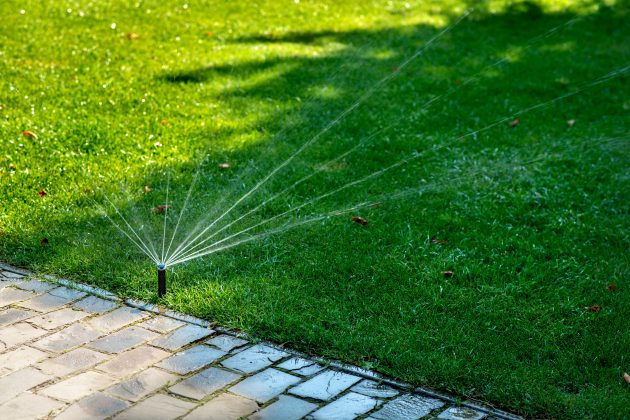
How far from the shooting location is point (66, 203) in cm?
575

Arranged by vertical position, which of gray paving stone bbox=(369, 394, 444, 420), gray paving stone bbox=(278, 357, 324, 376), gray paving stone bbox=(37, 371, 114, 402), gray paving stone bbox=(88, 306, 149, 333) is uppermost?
gray paving stone bbox=(88, 306, 149, 333)

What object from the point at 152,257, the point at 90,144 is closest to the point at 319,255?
the point at 152,257

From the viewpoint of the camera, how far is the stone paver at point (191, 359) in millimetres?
4008

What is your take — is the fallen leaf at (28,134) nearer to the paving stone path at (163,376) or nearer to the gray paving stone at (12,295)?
the gray paving stone at (12,295)

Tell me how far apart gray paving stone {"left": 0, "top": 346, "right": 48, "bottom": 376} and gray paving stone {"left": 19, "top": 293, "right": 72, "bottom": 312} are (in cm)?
43

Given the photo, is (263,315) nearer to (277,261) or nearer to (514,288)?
(277,261)

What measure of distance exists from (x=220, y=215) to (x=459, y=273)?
1.66 metres

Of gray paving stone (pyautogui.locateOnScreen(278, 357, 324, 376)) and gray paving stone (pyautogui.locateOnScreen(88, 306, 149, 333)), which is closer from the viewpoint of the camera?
gray paving stone (pyautogui.locateOnScreen(278, 357, 324, 376))

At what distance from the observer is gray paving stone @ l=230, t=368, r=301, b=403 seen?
12.5 feet

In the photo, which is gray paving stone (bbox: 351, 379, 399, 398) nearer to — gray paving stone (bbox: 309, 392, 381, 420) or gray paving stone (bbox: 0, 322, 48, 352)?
gray paving stone (bbox: 309, 392, 381, 420)

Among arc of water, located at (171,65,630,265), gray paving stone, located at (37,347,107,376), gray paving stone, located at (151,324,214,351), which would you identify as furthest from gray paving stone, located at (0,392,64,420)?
arc of water, located at (171,65,630,265)

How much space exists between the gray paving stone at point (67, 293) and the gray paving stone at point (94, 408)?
1.05 metres

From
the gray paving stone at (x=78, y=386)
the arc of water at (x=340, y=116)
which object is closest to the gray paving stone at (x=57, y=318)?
the gray paving stone at (x=78, y=386)

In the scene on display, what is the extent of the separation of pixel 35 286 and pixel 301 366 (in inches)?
67.2
